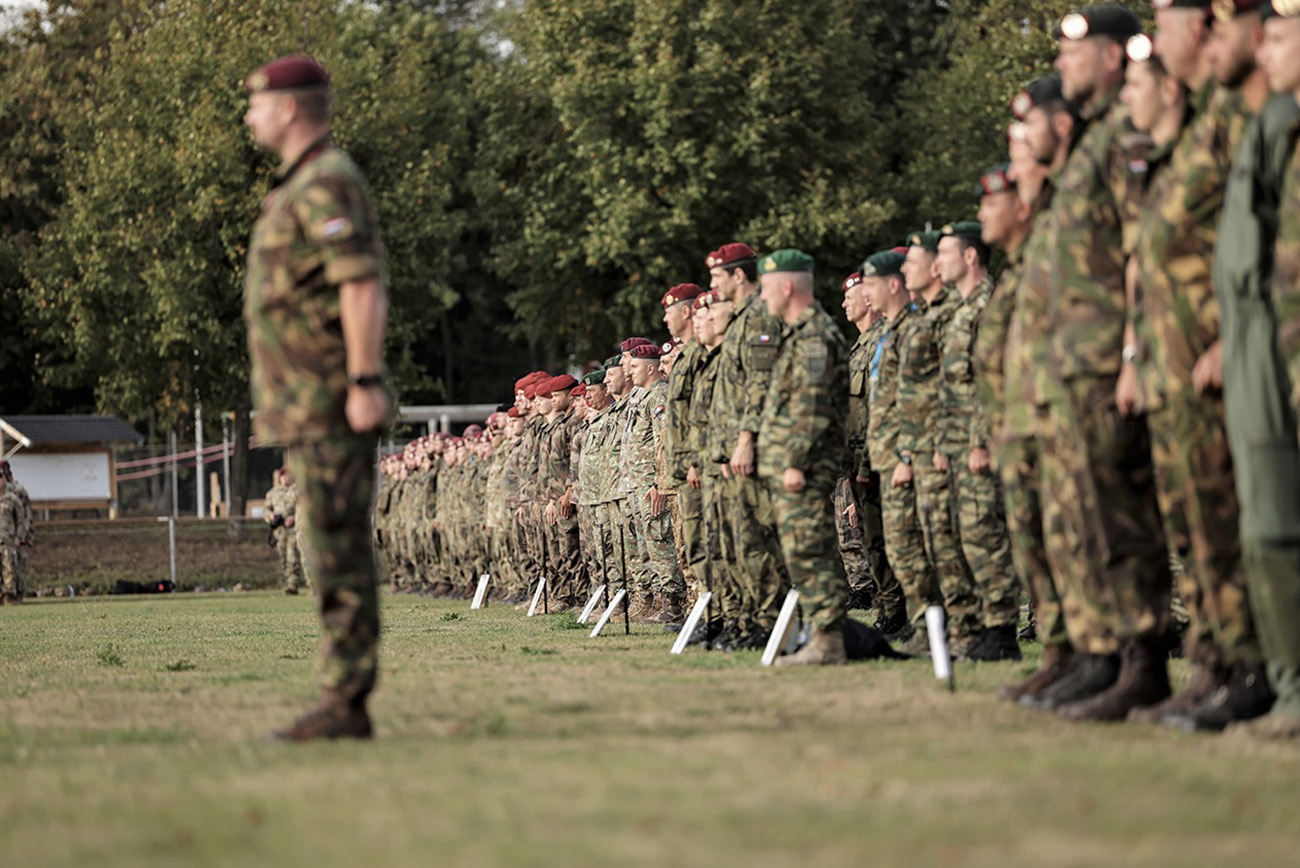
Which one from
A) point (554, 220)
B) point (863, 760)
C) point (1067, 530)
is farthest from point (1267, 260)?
point (554, 220)

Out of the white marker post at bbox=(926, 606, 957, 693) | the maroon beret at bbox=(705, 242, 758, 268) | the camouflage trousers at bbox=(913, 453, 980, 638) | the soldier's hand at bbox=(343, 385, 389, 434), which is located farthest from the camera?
the maroon beret at bbox=(705, 242, 758, 268)

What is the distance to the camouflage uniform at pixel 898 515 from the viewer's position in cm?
1177

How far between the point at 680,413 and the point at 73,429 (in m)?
34.5

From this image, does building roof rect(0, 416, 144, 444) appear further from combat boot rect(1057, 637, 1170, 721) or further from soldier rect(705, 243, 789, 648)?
combat boot rect(1057, 637, 1170, 721)

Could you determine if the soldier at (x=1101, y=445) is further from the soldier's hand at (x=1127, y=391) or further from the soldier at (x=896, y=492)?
the soldier at (x=896, y=492)

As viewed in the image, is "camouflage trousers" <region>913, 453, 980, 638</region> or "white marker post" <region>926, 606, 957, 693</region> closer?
"white marker post" <region>926, 606, 957, 693</region>

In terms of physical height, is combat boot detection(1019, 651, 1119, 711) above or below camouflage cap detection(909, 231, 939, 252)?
below

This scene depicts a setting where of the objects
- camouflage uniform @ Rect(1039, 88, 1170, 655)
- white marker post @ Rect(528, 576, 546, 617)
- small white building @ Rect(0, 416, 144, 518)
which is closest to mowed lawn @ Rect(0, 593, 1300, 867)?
camouflage uniform @ Rect(1039, 88, 1170, 655)

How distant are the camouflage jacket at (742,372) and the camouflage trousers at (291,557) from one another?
828 inches

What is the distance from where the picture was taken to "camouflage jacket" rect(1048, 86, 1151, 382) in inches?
300

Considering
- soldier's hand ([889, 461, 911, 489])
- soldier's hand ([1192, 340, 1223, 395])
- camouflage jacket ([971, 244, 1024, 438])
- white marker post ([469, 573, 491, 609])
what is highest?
camouflage jacket ([971, 244, 1024, 438])

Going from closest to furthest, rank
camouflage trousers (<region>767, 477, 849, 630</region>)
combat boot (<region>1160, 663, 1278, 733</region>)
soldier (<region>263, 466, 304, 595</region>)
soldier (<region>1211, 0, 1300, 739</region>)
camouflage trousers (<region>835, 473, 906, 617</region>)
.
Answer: soldier (<region>1211, 0, 1300, 739</region>) < combat boot (<region>1160, 663, 1278, 733</region>) < camouflage trousers (<region>767, 477, 849, 630</region>) < camouflage trousers (<region>835, 473, 906, 617</region>) < soldier (<region>263, 466, 304, 595</region>)

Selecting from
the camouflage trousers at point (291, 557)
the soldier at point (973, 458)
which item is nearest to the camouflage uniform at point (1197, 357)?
the soldier at point (973, 458)

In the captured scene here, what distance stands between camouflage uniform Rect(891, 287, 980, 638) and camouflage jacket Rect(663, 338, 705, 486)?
7.49ft
